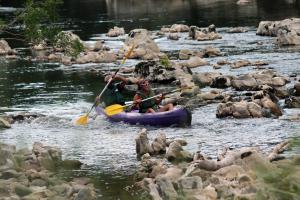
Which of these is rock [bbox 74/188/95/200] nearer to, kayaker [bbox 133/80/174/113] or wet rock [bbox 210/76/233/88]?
kayaker [bbox 133/80/174/113]

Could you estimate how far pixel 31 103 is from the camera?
26.2m

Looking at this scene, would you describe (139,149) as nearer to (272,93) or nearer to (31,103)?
(272,93)

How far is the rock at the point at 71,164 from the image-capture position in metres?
14.5

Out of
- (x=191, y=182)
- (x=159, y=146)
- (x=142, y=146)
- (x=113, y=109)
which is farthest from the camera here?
(x=113, y=109)

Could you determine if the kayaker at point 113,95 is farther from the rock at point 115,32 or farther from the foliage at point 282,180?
the rock at point 115,32

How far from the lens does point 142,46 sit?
3847 centimetres

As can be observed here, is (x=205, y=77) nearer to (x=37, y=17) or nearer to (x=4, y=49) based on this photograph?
(x=37, y=17)

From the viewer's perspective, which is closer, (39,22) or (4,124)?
(39,22)

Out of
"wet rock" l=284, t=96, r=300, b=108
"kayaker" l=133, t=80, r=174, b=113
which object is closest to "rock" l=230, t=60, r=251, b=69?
"wet rock" l=284, t=96, r=300, b=108

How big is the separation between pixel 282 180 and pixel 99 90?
79.2ft

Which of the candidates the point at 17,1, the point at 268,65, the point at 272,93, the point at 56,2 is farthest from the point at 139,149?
the point at 17,1

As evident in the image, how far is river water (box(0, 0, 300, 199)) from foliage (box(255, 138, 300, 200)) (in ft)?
3.22

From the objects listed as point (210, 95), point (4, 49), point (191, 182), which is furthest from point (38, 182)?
point (4, 49)

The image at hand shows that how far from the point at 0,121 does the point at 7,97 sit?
6.12 metres
